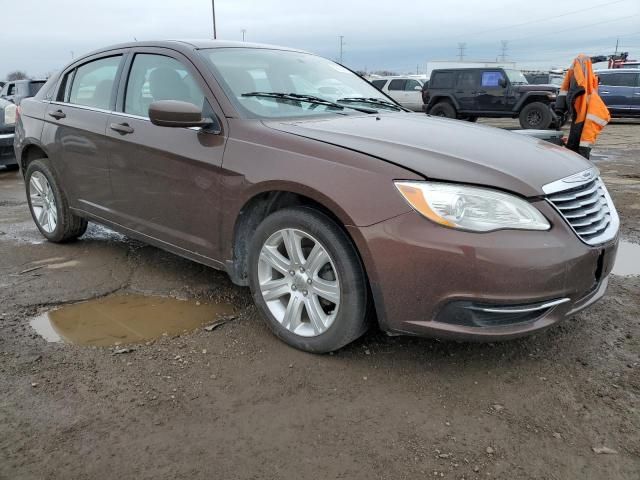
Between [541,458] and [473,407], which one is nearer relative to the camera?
[541,458]

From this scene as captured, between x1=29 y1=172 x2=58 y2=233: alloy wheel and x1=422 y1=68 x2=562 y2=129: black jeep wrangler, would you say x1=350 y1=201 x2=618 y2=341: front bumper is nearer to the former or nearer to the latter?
x1=29 y1=172 x2=58 y2=233: alloy wheel

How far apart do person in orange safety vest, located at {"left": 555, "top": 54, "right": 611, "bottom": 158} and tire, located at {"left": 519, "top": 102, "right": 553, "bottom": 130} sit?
8827 mm

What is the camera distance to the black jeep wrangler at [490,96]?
1589cm

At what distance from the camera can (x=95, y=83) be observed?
4.23 m

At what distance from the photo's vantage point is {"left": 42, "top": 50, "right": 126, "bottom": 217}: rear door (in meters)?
3.98

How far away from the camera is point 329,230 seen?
2662 mm

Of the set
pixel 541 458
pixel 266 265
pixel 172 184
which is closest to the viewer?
pixel 541 458

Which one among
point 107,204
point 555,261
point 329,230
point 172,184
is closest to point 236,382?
point 329,230

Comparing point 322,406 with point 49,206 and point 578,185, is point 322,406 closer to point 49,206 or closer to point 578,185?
point 578,185

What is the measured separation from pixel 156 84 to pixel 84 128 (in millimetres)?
796

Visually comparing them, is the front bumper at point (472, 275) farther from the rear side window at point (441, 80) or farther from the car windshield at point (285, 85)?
the rear side window at point (441, 80)

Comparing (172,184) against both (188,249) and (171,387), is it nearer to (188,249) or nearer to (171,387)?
(188,249)

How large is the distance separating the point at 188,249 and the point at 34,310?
1059 millimetres

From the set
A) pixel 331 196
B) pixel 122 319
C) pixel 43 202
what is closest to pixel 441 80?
pixel 43 202
